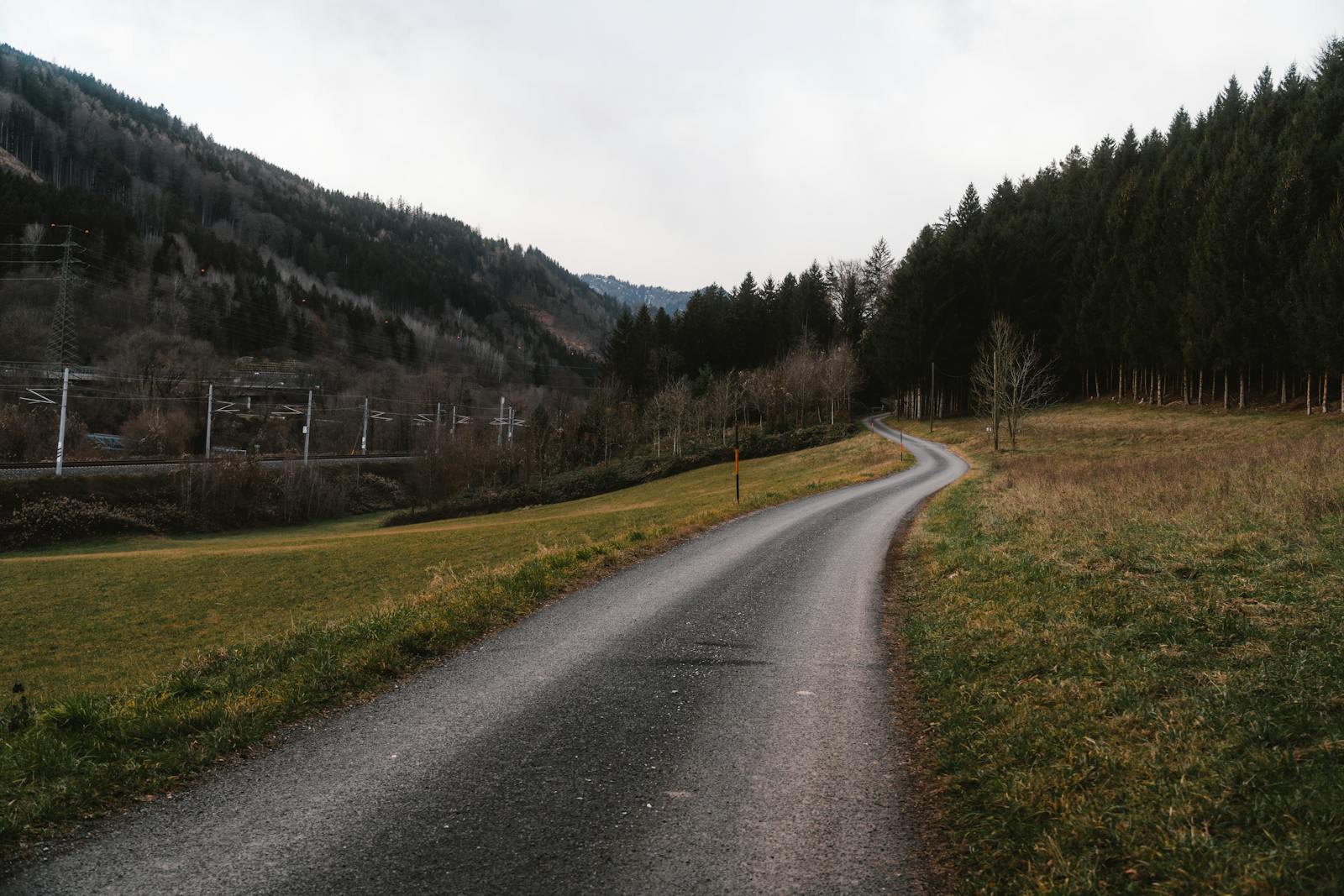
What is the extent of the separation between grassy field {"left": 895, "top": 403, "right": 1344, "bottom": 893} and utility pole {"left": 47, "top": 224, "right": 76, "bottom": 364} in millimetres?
66841

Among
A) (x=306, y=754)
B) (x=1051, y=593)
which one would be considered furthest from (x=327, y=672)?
(x=1051, y=593)

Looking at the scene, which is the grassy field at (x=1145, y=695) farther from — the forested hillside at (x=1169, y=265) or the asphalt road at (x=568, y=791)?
the forested hillside at (x=1169, y=265)

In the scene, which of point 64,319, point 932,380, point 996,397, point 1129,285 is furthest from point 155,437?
point 1129,285

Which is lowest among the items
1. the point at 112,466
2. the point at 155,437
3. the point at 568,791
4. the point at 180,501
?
the point at 180,501

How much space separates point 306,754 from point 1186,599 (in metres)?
8.83

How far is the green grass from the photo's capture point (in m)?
4.99

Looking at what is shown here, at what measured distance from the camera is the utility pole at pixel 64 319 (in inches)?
2108

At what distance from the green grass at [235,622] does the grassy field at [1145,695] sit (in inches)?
215

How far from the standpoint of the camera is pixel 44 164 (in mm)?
166375

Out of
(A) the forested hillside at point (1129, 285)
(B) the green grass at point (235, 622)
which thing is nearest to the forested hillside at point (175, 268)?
(B) the green grass at point (235, 622)

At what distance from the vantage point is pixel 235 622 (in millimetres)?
19750

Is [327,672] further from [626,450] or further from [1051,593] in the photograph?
[626,450]

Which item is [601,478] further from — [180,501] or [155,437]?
[155,437]

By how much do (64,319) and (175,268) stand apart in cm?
9367
